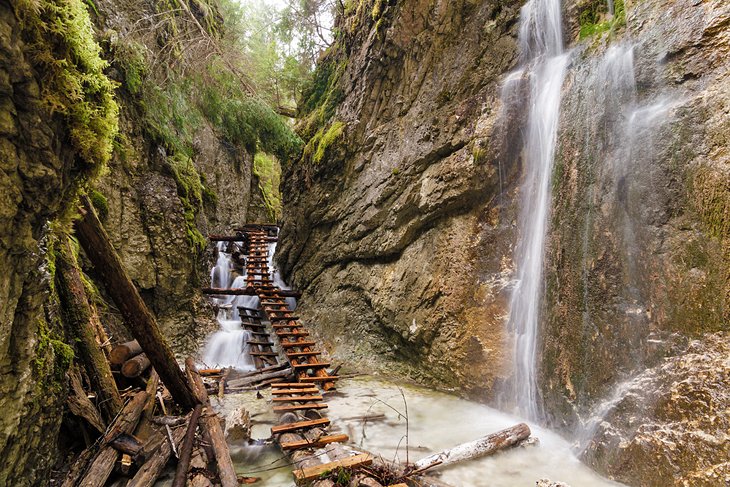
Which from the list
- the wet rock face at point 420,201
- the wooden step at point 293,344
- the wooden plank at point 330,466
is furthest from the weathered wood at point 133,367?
the wet rock face at point 420,201

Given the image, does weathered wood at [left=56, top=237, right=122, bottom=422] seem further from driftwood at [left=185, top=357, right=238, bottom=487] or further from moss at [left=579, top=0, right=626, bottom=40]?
moss at [left=579, top=0, right=626, bottom=40]

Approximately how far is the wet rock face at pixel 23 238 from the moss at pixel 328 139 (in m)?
8.29

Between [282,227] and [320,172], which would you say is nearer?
[320,172]

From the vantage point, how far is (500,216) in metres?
6.27

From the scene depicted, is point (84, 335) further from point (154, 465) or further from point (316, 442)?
point (316, 442)

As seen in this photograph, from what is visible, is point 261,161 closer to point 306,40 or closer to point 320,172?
point 306,40

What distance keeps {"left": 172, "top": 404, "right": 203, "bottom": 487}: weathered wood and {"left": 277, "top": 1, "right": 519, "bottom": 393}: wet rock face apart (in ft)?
→ 13.3

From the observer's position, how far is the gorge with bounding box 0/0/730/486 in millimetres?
2682

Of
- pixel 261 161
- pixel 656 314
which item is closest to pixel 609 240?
pixel 656 314

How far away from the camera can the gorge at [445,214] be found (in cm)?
268

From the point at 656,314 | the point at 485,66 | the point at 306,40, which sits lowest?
the point at 656,314

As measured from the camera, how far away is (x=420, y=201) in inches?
292

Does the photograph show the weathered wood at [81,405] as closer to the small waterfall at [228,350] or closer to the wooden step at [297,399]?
the wooden step at [297,399]

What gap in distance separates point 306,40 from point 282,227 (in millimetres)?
7894
